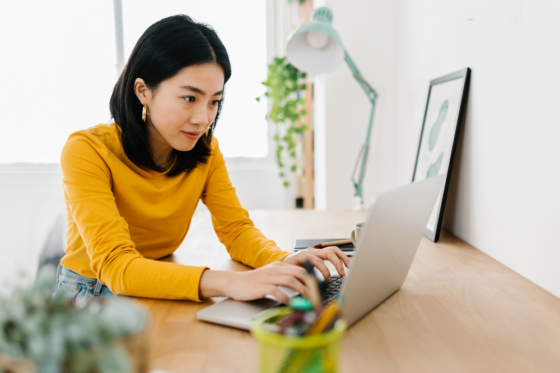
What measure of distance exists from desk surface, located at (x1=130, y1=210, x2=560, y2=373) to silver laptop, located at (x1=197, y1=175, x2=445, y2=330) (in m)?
0.03

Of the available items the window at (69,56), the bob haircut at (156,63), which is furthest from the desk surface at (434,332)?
the window at (69,56)

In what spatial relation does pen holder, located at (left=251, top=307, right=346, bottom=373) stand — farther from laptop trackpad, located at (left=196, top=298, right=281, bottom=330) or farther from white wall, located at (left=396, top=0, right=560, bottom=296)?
white wall, located at (left=396, top=0, right=560, bottom=296)

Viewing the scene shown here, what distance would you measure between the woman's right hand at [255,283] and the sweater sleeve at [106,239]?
0.03 metres

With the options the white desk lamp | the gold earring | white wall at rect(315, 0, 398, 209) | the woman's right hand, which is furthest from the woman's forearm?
white wall at rect(315, 0, 398, 209)

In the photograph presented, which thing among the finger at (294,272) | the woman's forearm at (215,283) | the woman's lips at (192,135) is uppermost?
the woman's lips at (192,135)

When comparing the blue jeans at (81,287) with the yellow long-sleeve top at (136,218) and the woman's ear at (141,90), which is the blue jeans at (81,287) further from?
the woman's ear at (141,90)

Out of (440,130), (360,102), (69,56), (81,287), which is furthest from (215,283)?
(69,56)

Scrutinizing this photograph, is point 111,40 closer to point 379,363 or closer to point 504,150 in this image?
point 504,150

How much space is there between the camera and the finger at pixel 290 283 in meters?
0.68

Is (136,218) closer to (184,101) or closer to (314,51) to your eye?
(184,101)

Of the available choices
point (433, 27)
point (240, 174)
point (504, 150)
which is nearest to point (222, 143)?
point (240, 174)

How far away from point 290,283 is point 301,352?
1.08ft

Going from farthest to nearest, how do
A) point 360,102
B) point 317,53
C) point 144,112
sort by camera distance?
point 360,102, point 317,53, point 144,112

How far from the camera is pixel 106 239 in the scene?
0.83 meters
